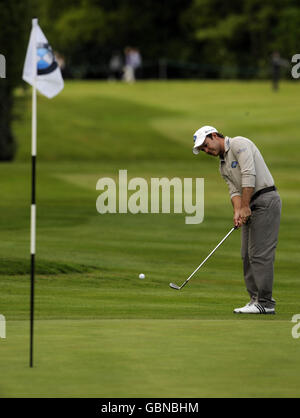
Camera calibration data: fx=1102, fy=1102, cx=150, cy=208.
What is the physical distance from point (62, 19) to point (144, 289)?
7938cm

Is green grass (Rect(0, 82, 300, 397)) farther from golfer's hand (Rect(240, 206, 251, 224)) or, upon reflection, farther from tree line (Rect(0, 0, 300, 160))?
tree line (Rect(0, 0, 300, 160))

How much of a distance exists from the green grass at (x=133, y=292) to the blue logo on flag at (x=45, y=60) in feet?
8.04

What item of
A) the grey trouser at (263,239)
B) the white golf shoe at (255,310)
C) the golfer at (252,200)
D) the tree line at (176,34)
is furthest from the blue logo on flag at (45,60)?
the tree line at (176,34)

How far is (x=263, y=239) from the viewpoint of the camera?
443 inches

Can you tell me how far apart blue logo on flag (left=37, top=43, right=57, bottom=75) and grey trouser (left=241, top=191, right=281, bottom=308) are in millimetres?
2482

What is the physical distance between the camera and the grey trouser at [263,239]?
11.2 m

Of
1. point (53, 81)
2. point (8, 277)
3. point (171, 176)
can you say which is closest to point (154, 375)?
point (53, 81)

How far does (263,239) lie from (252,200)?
0.41m

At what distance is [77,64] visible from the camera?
8381 cm

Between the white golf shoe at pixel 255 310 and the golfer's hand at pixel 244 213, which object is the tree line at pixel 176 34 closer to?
the white golf shoe at pixel 255 310

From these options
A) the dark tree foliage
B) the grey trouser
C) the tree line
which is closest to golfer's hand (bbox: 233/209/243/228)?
the grey trouser

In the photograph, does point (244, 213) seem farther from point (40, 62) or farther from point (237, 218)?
point (40, 62)

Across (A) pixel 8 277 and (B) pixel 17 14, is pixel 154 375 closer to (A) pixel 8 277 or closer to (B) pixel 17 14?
(A) pixel 8 277

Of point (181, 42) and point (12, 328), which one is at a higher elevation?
point (181, 42)
